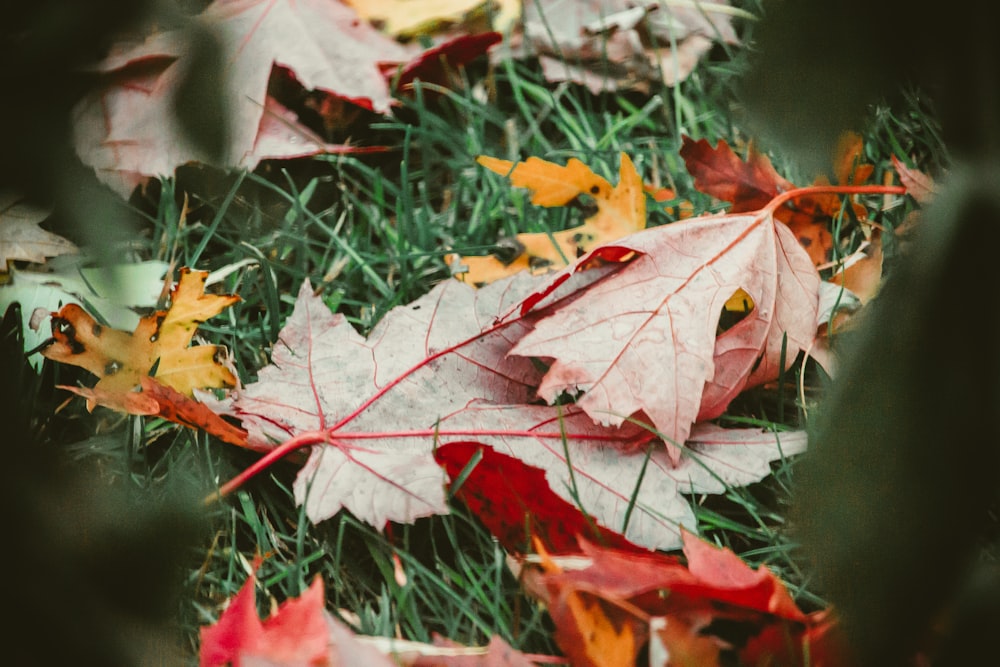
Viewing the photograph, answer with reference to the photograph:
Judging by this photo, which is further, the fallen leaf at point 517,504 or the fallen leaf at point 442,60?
the fallen leaf at point 442,60

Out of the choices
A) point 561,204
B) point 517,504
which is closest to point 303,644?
point 517,504

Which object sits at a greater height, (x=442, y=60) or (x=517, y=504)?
(x=442, y=60)

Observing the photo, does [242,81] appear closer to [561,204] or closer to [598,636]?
[561,204]

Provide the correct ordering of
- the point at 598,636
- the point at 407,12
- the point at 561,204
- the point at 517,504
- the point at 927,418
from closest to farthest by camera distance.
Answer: the point at 927,418
the point at 598,636
the point at 517,504
the point at 561,204
the point at 407,12

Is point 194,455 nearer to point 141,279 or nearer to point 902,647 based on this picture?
point 141,279

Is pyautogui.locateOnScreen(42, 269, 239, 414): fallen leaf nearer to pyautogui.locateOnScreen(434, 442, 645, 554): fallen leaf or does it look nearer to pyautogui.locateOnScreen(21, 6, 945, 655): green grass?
pyautogui.locateOnScreen(21, 6, 945, 655): green grass

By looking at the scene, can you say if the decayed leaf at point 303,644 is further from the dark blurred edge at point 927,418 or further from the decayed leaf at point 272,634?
the dark blurred edge at point 927,418

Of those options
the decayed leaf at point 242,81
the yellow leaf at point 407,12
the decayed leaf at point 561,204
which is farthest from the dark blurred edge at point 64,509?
the yellow leaf at point 407,12
